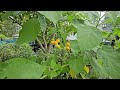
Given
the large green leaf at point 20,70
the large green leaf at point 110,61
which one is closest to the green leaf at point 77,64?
the large green leaf at point 110,61

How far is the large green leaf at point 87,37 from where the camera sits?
1.75ft

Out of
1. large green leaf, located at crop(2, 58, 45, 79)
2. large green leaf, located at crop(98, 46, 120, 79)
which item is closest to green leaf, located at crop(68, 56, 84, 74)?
large green leaf, located at crop(98, 46, 120, 79)

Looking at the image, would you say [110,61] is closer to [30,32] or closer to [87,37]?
[87,37]

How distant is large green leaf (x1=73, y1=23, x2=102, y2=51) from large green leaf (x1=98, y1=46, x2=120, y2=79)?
64 mm

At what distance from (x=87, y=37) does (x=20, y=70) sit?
0.62ft

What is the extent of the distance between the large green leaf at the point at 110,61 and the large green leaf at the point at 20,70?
170 millimetres

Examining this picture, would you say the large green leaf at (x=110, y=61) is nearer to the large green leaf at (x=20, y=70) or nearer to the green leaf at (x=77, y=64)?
the green leaf at (x=77, y=64)

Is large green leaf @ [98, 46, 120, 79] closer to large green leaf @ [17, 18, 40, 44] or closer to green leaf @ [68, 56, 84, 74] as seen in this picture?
green leaf @ [68, 56, 84, 74]

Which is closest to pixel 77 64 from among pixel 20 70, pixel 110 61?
pixel 110 61
